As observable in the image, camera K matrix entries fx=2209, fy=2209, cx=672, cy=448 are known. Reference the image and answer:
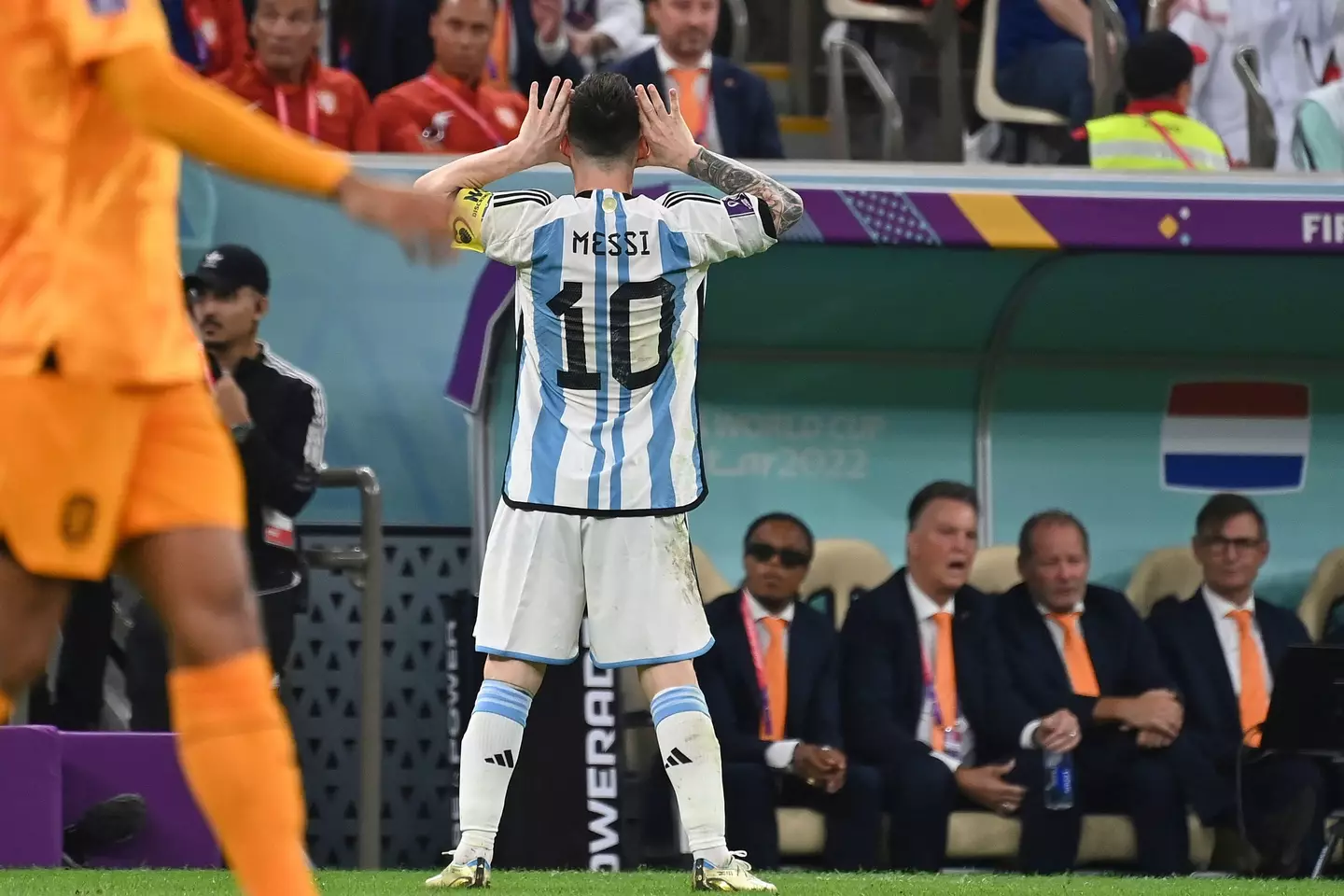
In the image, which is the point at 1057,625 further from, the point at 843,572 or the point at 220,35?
the point at 220,35

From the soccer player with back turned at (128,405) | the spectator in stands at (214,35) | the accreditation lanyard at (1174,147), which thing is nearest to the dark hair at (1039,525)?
the accreditation lanyard at (1174,147)

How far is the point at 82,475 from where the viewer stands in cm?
299

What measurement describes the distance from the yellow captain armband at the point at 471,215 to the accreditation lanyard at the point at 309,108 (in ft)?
9.12

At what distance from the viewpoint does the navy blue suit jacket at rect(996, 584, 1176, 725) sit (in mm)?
7523

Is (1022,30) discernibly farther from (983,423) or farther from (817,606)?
(817,606)

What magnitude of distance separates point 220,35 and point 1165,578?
13.6ft

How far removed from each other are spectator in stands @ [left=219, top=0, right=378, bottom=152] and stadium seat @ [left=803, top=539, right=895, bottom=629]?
A: 229cm

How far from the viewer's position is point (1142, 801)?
739 centimetres

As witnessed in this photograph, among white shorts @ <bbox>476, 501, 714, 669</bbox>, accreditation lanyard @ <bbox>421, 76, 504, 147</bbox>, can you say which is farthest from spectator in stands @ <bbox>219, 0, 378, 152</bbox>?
white shorts @ <bbox>476, 501, 714, 669</bbox>

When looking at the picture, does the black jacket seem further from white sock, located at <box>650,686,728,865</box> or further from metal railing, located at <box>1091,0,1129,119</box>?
metal railing, located at <box>1091,0,1129,119</box>

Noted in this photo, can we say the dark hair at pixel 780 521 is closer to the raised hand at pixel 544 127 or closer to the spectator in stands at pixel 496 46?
the spectator in stands at pixel 496 46

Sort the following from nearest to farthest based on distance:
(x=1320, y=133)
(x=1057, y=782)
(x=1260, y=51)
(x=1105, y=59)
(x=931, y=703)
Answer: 1. (x=1057, y=782)
2. (x=931, y=703)
3. (x=1320, y=133)
4. (x=1105, y=59)
5. (x=1260, y=51)

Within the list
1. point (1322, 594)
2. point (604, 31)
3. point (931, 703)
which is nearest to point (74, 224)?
point (931, 703)

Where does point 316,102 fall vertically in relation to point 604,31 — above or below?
below
